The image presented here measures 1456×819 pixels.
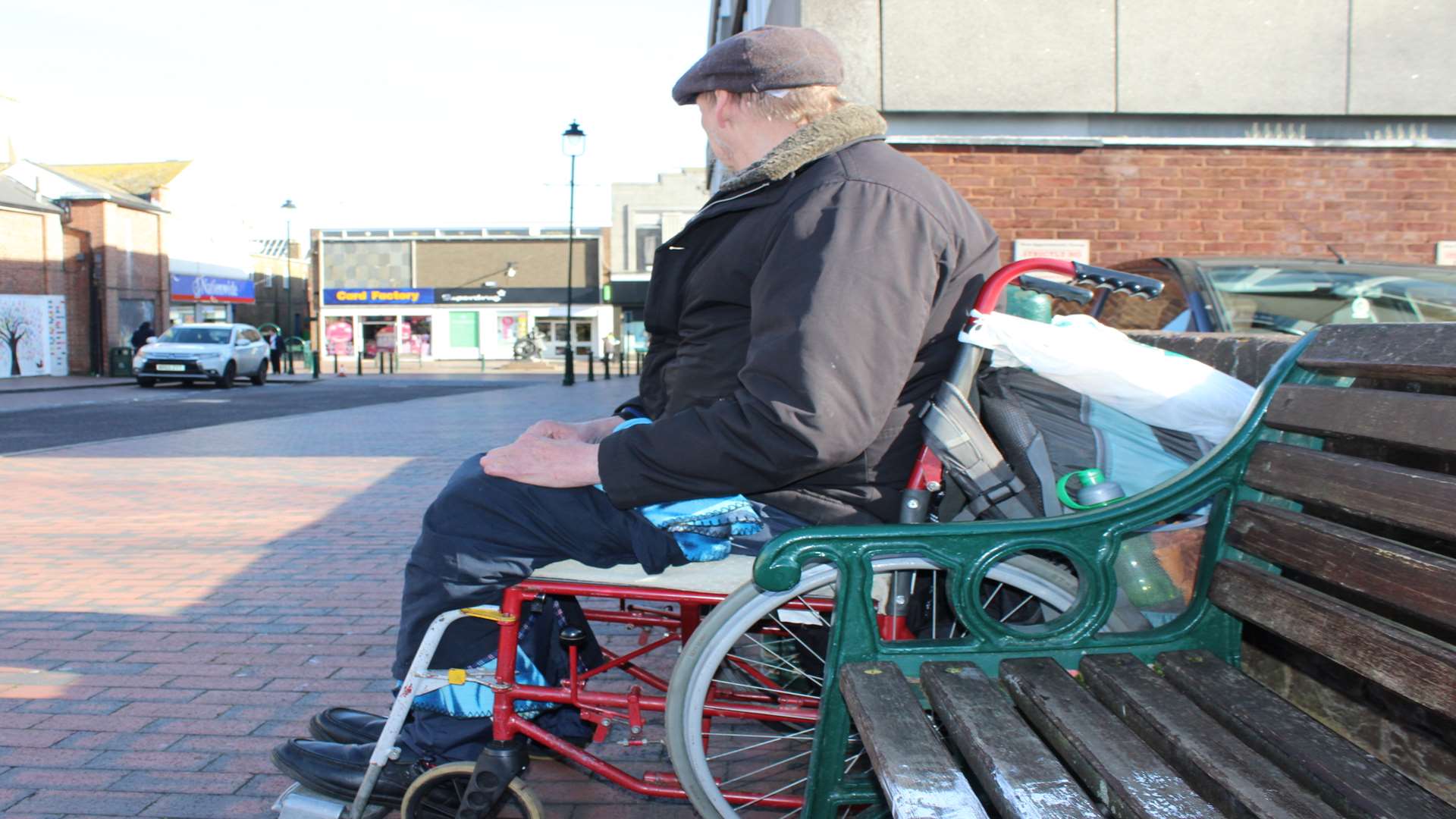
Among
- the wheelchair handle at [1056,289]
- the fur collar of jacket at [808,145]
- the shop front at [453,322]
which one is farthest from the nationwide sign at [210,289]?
the wheelchair handle at [1056,289]

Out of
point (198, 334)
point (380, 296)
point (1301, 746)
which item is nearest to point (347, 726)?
point (1301, 746)

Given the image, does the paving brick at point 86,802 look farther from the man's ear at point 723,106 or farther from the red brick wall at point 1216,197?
the red brick wall at point 1216,197

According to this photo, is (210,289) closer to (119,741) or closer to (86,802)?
(119,741)

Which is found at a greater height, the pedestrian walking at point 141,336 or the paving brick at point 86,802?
the pedestrian walking at point 141,336

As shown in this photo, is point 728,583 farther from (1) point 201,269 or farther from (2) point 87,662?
(1) point 201,269

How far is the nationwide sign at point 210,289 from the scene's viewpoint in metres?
43.7

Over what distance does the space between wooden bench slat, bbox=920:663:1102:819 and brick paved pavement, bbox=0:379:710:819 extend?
1.11m

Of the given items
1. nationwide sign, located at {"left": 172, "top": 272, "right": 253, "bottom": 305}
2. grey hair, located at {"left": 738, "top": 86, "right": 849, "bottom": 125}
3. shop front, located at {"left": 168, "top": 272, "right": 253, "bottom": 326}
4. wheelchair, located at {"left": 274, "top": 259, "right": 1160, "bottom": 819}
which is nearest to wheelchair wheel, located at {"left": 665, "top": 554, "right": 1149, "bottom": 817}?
wheelchair, located at {"left": 274, "top": 259, "right": 1160, "bottom": 819}

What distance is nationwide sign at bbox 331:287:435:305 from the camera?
5941 centimetres

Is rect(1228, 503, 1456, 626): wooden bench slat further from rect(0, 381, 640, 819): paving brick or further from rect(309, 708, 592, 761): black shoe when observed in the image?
rect(0, 381, 640, 819): paving brick

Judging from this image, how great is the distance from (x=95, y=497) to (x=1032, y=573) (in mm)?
7336

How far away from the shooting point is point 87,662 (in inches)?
150

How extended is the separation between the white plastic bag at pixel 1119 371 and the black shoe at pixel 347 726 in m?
1.61

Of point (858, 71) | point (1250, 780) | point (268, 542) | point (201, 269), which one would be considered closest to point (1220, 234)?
point (858, 71)
